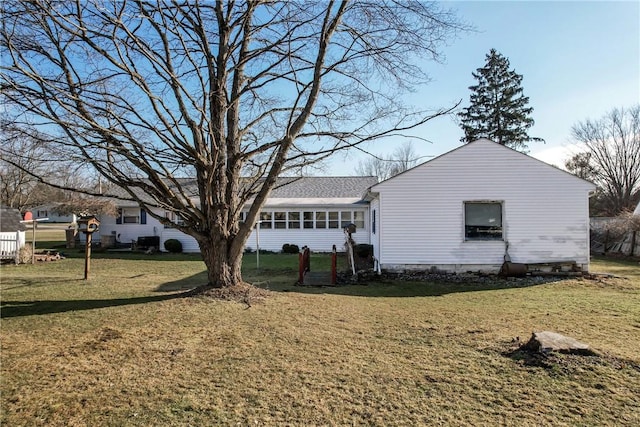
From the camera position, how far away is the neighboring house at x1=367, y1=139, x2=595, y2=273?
12844 millimetres

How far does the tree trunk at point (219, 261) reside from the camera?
7.65m

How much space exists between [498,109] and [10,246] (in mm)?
36836

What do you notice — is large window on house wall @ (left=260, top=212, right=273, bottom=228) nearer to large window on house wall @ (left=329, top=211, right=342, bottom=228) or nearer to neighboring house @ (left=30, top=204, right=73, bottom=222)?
large window on house wall @ (left=329, top=211, right=342, bottom=228)

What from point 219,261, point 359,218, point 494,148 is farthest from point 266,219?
point 219,261

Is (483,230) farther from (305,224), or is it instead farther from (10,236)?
(10,236)

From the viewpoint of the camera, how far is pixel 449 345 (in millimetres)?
5082

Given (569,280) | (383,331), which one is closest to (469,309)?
(383,331)

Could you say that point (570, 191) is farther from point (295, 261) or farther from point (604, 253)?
point (604, 253)

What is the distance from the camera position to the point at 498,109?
117ft

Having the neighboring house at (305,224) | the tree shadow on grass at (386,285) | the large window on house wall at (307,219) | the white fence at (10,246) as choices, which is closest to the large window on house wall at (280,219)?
the neighboring house at (305,224)

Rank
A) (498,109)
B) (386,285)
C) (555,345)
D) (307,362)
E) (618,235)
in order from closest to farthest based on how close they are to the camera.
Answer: (307,362) → (555,345) → (386,285) → (618,235) → (498,109)

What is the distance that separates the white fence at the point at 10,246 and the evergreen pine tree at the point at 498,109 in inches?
1330

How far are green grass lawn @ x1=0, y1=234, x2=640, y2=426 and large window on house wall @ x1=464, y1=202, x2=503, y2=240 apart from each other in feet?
15.6

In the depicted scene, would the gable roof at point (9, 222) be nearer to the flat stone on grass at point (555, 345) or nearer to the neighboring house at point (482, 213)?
the neighboring house at point (482, 213)
